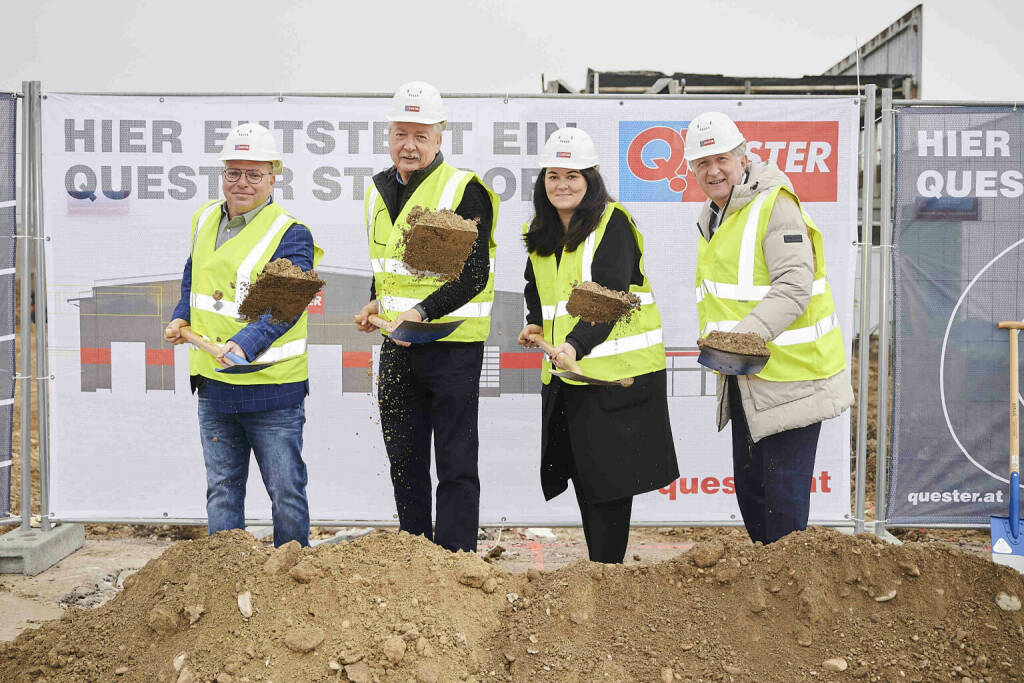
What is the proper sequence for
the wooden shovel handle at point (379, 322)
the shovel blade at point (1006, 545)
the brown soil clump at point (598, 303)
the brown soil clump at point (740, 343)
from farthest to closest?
the shovel blade at point (1006, 545)
the wooden shovel handle at point (379, 322)
the brown soil clump at point (598, 303)
the brown soil clump at point (740, 343)

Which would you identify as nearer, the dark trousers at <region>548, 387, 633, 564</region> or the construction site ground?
the construction site ground

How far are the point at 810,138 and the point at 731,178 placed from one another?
1.67 metres

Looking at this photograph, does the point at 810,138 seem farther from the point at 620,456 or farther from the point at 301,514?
the point at 301,514

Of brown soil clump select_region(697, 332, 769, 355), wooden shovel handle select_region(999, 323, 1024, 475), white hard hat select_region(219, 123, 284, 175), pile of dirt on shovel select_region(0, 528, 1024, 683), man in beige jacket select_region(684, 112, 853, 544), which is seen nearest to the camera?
pile of dirt on shovel select_region(0, 528, 1024, 683)

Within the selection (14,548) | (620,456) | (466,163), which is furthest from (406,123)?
(14,548)

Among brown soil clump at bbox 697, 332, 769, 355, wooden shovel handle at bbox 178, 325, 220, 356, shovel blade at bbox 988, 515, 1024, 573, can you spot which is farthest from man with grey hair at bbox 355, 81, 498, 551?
shovel blade at bbox 988, 515, 1024, 573

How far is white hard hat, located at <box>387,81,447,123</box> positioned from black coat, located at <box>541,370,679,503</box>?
1.26 m

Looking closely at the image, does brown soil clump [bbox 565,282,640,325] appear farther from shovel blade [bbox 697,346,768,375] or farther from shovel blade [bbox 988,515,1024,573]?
shovel blade [bbox 988,515,1024,573]

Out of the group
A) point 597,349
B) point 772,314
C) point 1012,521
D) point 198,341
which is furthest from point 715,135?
point 1012,521

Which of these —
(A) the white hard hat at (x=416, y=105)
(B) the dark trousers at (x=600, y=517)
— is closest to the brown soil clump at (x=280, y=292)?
(A) the white hard hat at (x=416, y=105)

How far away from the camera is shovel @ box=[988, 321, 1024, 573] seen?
4.33m

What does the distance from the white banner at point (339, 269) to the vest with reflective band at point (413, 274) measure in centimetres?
109

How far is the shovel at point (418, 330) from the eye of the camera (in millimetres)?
3766

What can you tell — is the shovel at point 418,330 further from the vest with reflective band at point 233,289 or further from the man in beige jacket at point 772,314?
the man in beige jacket at point 772,314
